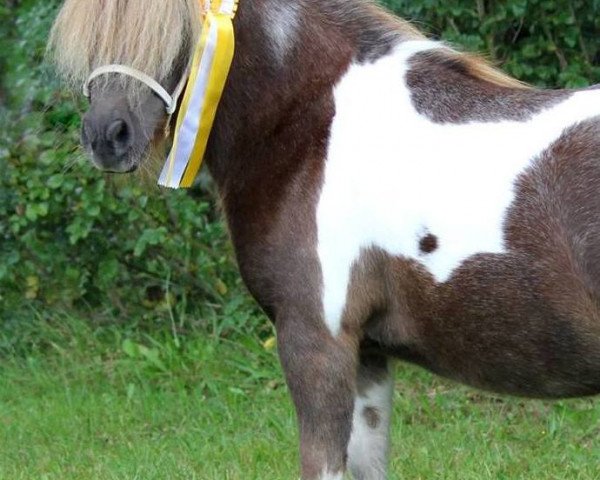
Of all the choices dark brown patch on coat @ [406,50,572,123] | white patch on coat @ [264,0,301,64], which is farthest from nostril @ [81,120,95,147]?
dark brown patch on coat @ [406,50,572,123]

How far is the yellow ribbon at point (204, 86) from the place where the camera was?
11.2 ft

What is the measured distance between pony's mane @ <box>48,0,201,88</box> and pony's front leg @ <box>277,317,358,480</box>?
831 millimetres

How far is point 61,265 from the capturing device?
650cm

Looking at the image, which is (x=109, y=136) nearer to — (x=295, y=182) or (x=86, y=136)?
(x=86, y=136)

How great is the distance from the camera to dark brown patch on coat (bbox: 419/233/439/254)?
3.26m

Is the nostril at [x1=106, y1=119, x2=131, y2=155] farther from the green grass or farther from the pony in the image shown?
the green grass

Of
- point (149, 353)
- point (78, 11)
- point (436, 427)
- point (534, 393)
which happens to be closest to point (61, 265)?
point (149, 353)

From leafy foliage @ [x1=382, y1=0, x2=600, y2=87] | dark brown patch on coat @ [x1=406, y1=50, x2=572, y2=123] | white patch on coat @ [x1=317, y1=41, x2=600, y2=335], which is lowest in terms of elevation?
leafy foliage @ [x1=382, y1=0, x2=600, y2=87]

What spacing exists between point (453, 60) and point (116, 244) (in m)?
3.29

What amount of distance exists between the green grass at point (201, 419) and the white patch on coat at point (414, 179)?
58.7 inches

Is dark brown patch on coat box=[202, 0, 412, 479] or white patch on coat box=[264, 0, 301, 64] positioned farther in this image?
white patch on coat box=[264, 0, 301, 64]

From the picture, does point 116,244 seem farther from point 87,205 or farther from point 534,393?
point 534,393

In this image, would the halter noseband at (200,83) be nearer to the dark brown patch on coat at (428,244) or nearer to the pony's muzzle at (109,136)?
the pony's muzzle at (109,136)

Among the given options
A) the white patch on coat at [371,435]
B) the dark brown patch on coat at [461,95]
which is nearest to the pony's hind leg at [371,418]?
the white patch on coat at [371,435]
